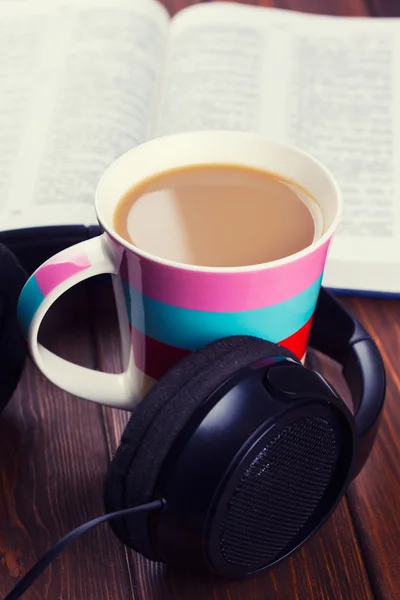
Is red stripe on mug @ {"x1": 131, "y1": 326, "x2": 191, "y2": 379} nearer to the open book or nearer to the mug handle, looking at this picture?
the mug handle

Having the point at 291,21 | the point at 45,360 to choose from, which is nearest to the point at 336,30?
the point at 291,21

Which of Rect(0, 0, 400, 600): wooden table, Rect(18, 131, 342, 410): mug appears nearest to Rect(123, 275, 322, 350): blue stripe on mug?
Rect(18, 131, 342, 410): mug

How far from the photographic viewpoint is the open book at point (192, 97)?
0.58 meters

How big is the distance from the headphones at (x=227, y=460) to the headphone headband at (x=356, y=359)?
4cm

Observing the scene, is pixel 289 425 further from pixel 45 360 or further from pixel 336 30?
pixel 336 30

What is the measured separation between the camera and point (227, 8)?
2.55 feet

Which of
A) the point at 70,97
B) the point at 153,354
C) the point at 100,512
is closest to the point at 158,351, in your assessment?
the point at 153,354

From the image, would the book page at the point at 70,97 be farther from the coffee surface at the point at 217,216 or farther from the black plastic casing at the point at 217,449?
the black plastic casing at the point at 217,449

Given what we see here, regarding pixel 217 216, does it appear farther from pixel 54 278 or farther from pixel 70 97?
pixel 70 97

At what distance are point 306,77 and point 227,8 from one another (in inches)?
5.2

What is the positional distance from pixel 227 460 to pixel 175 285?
0.29 feet

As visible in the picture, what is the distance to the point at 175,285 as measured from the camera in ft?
1.18

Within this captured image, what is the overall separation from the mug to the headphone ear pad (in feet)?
0.08

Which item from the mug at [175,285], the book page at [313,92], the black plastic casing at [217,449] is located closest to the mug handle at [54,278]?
the mug at [175,285]
